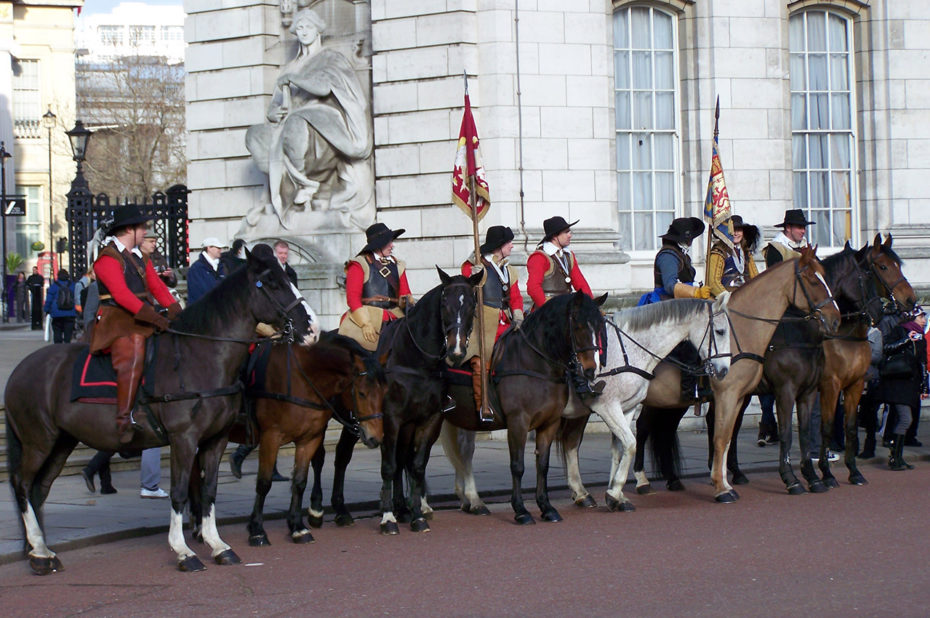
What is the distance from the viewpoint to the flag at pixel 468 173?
13266 mm

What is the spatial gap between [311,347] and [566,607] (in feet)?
12.5

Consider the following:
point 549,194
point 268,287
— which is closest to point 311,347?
point 268,287

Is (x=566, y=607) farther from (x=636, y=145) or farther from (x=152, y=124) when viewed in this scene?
(x=152, y=124)

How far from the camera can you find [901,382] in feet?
52.8

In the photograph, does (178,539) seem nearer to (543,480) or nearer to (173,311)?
(173,311)

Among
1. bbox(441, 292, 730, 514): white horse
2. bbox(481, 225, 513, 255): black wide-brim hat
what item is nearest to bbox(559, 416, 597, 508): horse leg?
bbox(441, 292, 730, 514): white horse

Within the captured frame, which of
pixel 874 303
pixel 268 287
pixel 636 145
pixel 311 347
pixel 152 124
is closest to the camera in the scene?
pixel 268 287

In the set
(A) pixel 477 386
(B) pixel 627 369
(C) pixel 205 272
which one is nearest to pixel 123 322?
(A) pixel 477 386

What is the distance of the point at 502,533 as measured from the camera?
11.6 m

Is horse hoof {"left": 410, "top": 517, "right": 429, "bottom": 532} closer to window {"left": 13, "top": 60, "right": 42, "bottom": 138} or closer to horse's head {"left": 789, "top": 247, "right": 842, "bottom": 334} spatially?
horse's head {"left": 789, "top": 247, "right": 842, "bottom": 334}

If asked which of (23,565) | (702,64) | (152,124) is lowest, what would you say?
(23,565)

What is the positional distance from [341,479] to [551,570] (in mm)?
3278

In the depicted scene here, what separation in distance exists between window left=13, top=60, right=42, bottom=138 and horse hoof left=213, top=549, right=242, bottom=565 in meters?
66.0

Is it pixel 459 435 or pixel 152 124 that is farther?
pixel 152 124
